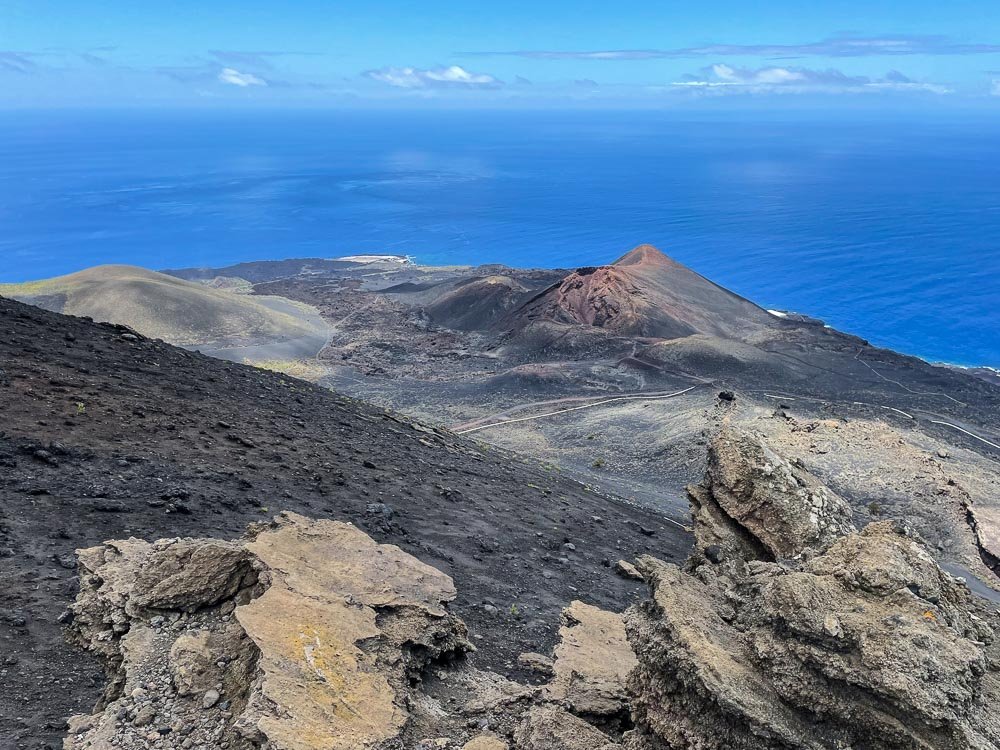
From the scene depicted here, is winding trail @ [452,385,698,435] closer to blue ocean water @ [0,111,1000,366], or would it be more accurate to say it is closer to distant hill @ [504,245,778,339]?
distant hill @ [504,245,778,339]

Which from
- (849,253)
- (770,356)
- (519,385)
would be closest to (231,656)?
(519,385)

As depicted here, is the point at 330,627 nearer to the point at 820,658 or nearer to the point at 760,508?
the point at 820,658

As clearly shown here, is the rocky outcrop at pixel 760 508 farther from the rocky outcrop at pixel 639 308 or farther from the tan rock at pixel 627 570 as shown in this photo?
the rocky outcrop at pixel 639 308

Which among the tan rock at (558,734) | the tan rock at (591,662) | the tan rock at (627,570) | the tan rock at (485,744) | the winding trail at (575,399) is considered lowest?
the winding trail at (575,399)

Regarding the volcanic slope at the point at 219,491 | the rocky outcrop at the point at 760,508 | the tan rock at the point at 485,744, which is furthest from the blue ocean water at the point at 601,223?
the tan rock at the point at 485,744

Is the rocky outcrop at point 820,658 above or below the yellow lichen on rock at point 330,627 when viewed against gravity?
above

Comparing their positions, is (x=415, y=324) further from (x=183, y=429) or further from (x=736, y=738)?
(x=736, y=738)
